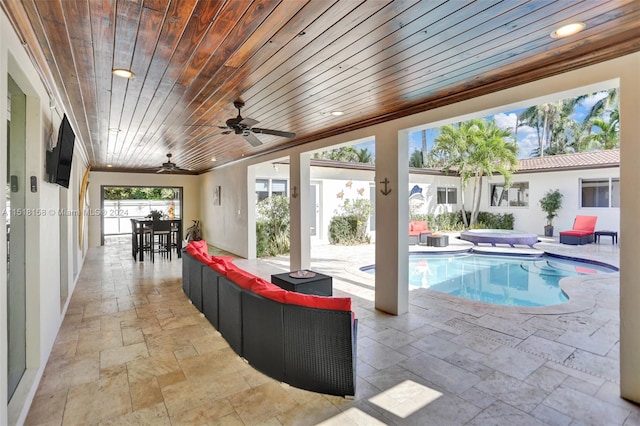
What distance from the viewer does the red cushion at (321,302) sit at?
2395mm

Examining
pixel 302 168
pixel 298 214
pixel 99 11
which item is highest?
pixel 99 11

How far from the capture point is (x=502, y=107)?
319 cm

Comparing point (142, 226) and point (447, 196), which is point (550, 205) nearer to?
point (447, 196)

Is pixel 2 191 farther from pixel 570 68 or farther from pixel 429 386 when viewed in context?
pixel 570 68

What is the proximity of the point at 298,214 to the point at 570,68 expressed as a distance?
15.3ft

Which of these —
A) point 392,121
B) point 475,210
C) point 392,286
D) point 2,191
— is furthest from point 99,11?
point 475,210

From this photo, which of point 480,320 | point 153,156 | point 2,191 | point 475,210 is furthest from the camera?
point 475,210

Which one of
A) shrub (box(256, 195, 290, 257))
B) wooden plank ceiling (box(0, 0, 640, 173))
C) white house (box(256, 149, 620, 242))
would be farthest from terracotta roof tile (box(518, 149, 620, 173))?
wooden plank ceiling (box(0, 0, 640, 173))

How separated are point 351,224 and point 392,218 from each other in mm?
6977

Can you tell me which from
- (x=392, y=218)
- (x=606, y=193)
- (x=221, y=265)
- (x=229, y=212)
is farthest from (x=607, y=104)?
(x=221, y=265)

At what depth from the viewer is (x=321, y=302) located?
2449mm

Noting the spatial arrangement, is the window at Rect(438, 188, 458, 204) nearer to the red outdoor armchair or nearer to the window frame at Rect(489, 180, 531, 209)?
the window frame at Rect(489, 180, 531, 209)

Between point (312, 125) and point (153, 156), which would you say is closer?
point (312, 125)

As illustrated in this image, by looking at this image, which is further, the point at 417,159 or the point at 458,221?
the point at 417,159
